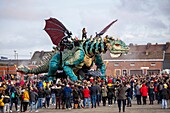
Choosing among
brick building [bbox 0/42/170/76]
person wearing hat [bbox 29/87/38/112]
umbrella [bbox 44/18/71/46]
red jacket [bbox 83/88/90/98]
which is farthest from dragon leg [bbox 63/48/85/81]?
brick building [bbox 0/42/170/76]

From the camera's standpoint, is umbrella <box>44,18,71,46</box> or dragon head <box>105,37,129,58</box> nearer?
dragon head <box>105,37,129,58</box>

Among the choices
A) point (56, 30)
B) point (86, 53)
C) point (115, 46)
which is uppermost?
point (56, 30)

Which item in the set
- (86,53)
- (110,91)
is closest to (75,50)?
(86,53)

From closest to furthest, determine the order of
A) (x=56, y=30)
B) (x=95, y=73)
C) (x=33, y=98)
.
Result: (x=33, y=98), (x=95, y=73), (x=56, y=30)

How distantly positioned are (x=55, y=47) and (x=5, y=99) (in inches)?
550

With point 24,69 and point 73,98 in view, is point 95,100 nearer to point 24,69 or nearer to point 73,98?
point 73,98

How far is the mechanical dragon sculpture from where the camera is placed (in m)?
29.4

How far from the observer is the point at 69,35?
3164cm

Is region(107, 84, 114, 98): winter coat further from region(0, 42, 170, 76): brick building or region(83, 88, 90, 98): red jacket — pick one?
region(0, 42, 170, 76): brick building

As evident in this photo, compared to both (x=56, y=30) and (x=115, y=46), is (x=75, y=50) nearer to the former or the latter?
(x=56, y=30)

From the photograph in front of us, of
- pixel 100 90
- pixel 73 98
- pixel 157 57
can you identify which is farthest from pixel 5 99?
pixel 157 57

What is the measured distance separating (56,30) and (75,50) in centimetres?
262

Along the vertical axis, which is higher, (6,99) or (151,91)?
(151,91)

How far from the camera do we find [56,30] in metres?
32.1
